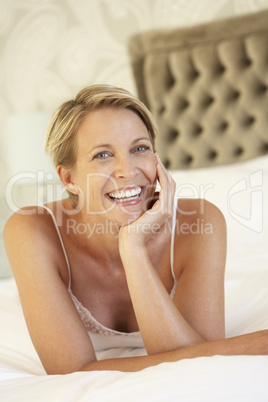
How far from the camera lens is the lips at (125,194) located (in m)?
1.33

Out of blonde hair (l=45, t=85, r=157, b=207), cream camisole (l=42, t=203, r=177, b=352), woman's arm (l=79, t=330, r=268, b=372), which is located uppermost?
blonde hair (l=45, t=85, r=157, b=207)

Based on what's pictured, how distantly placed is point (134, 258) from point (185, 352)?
1.02 feet

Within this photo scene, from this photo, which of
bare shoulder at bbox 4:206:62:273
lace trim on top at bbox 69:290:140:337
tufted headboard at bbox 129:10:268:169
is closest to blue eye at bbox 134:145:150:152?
bare shoulder at bbox 4:206:62:273

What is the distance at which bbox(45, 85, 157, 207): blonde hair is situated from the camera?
137 centimetres

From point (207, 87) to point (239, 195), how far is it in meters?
0.79

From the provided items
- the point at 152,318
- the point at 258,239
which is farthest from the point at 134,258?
the point at 258,239

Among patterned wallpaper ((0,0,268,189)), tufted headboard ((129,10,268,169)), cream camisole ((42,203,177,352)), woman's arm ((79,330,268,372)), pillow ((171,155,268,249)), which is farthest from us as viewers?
patterned wallpaper ((0,0,268,189))

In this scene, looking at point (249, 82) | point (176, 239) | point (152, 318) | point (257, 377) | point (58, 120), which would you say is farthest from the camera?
point (249, 82)

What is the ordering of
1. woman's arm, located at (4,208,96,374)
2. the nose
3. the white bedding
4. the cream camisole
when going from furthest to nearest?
the cream camisole
the nose
woman's arm, located at (4,208,96,374)
the white bedding

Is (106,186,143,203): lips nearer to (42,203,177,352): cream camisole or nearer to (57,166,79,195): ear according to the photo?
(57,166,79,195): ear

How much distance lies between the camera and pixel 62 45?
304 centimetres

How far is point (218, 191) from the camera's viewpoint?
227 cm

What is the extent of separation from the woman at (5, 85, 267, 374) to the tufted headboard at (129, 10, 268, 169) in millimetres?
1148

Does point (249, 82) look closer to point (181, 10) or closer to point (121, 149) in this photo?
point (181, 10)
